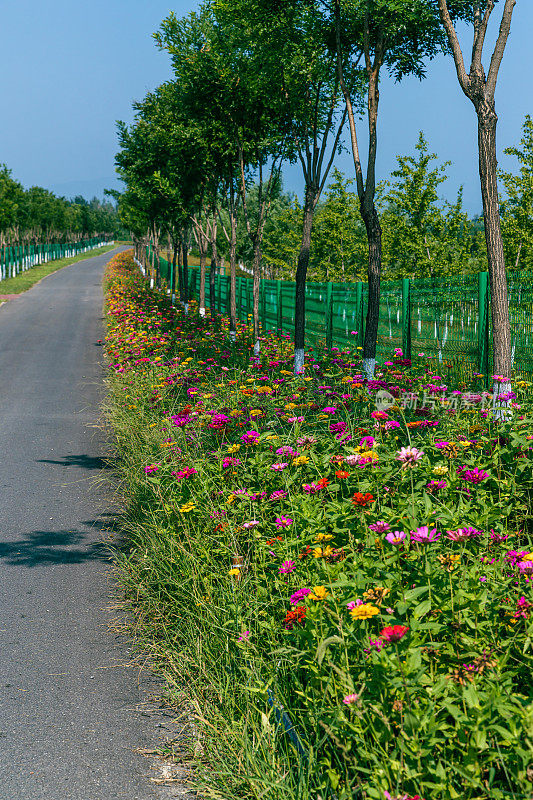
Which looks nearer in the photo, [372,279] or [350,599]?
[350,599]

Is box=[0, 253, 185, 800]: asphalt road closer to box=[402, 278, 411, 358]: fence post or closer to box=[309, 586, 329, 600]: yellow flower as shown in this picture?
box=[309, 586, 329, 600]: yellow flower

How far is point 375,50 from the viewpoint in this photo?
9539mm

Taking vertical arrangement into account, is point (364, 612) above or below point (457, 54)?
below

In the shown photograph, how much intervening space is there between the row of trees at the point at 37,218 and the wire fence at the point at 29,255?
1300 millimetres

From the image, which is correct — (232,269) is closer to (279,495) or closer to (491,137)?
(491,137)

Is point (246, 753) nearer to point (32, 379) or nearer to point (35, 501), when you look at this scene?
point (35, 501)

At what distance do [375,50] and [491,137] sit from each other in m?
3.86

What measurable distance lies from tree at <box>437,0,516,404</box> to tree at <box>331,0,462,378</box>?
69.5 inches

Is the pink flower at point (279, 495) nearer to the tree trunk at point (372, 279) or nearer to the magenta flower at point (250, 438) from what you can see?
the magenta flower at point (250, 438)

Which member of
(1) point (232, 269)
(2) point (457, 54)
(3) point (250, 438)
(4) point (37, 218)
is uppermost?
(4) point (37, 218)

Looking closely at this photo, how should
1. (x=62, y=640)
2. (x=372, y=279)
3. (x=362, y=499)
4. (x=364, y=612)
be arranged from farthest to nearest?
1. (x=372, y=279)
2. (x=62, y=640)
3. (x=362, y=499)
4. (x=364, y=612)

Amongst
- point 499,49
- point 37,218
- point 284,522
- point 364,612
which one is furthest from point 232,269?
Result: point 37,218

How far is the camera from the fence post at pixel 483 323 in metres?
9.80

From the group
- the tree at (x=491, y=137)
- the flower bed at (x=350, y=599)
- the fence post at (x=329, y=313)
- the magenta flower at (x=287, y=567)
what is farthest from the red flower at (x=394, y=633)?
the fence post at (x=329, y=313)
